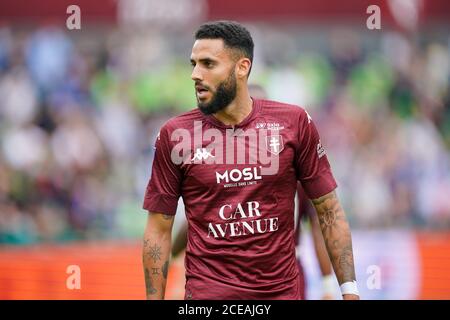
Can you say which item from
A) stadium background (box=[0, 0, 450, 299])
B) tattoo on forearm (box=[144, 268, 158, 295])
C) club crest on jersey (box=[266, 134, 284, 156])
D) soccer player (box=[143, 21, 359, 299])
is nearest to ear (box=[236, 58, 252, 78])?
soccer player (box=[143, 21, 359, 299])

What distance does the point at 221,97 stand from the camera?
17.9 ft

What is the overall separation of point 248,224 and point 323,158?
619 mm

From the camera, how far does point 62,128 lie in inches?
601

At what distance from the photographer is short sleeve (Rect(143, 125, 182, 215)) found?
541cm

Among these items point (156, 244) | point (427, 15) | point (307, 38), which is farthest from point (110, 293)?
point (427, 15)

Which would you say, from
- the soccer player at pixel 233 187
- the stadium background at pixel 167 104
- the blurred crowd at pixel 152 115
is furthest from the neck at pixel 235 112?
the blurred crowd at pixel 152 115

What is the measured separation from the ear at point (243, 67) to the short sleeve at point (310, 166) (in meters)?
0.42

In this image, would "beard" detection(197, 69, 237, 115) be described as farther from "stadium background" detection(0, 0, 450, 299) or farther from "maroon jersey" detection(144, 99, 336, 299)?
"stadium background" detection(0, 0, 450, 299)

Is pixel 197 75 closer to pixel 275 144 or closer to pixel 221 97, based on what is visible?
pixel 221 97

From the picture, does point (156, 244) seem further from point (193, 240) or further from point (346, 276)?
point (346, 276)

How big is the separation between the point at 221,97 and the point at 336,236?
1.02 m

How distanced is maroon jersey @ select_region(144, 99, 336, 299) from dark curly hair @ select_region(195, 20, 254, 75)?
0.39 m

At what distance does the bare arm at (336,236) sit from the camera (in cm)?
547

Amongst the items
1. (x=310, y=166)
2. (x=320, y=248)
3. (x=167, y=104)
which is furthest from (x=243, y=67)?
(x=167, y=104)
